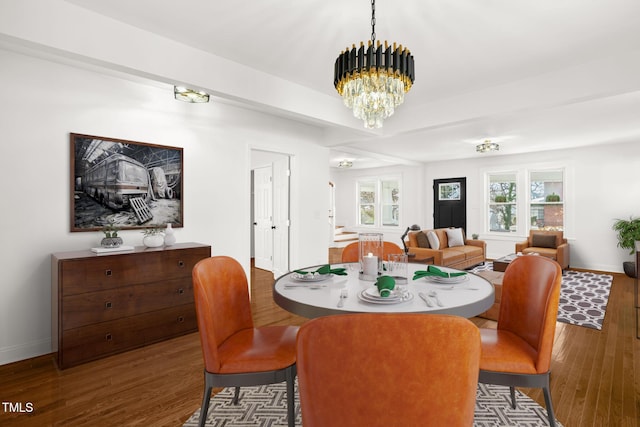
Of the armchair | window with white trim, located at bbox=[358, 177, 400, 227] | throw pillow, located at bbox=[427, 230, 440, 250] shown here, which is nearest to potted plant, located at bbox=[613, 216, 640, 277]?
the armchair

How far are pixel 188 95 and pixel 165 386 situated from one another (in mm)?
2632

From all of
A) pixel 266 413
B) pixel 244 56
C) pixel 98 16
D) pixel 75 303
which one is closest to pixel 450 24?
pixel 244 56

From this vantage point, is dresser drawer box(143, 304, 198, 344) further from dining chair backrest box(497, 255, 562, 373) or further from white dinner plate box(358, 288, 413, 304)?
dining chair backrest box(497, 255, 562, 373)

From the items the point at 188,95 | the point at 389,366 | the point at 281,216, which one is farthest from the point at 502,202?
the point at 389,366

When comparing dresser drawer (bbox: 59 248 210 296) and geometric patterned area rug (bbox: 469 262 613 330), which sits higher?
dresser drawer (bbox: 59 248 210 296)

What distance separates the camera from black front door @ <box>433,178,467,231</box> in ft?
26.9

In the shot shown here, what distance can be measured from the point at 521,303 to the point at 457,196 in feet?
22.9

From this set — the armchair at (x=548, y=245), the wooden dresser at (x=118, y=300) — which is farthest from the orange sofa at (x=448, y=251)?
the wooden dresser at (x=118, y=300)

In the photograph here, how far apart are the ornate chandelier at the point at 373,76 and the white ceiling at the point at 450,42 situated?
390 mm

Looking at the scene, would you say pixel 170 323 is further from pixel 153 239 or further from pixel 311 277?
pixel 311 277

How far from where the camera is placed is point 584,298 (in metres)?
4.42

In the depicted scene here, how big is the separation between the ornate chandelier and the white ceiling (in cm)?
39

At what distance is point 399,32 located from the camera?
7.95 feet

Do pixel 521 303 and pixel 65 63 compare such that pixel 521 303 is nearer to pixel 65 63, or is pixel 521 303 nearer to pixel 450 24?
pixel 450 24
